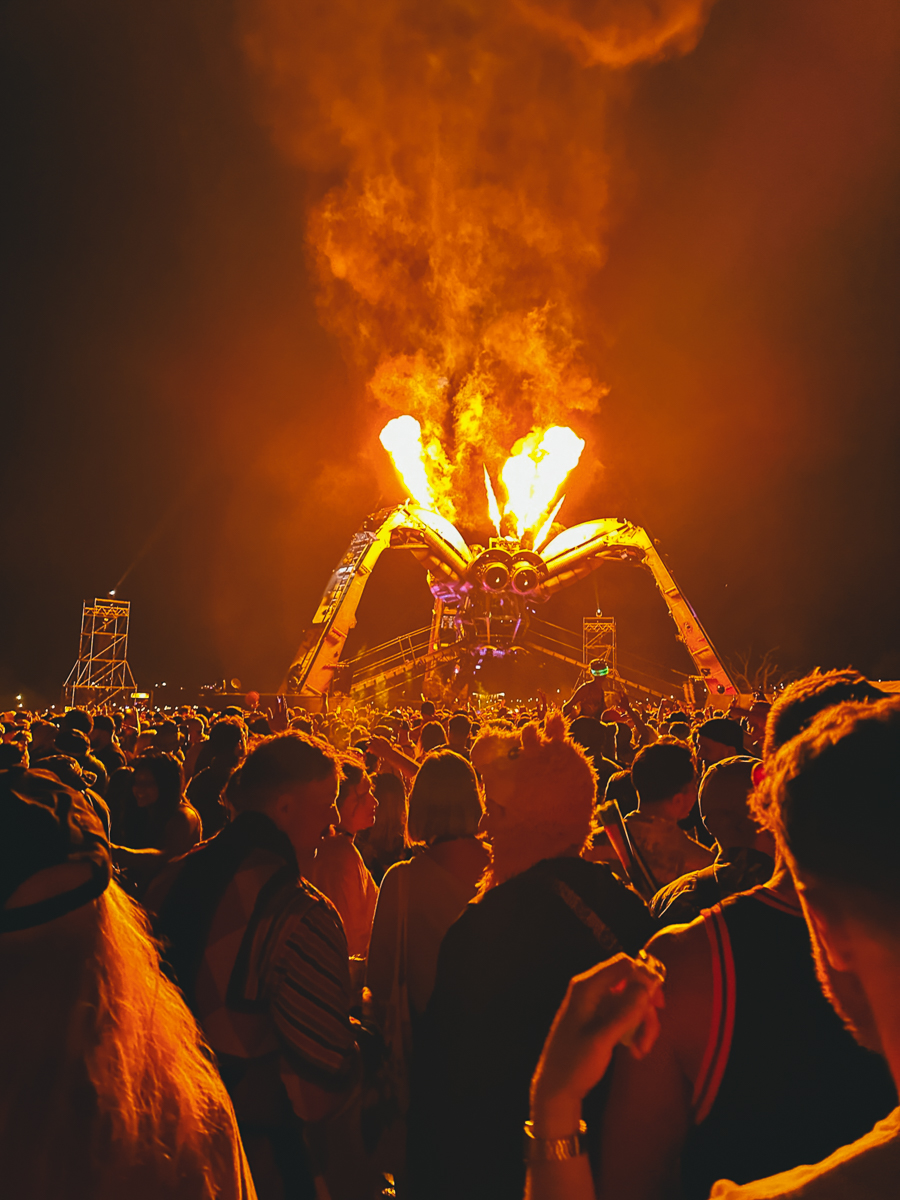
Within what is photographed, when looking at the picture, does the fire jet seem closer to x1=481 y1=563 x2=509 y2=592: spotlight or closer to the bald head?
x1=481 y1=563 x2=509 y2=592: spotlight

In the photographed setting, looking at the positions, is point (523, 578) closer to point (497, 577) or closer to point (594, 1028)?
point (497, 577)

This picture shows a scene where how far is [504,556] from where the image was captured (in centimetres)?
2942

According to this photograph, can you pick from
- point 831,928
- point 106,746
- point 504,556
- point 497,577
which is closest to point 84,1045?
point 831,928

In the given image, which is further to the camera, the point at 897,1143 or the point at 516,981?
the point at 516,981

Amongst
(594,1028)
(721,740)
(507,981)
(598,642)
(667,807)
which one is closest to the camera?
(594,1028)

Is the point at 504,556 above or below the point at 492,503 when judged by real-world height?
below

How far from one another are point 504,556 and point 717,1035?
27.8 metres

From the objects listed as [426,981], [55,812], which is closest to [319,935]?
[426,981]

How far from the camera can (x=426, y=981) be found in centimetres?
317

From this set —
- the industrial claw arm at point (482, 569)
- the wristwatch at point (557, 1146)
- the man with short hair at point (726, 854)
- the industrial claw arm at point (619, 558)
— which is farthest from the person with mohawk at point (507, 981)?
the industrial claw arm at point (619, 558)

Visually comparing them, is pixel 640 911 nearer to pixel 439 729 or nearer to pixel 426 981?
pixel 426 981

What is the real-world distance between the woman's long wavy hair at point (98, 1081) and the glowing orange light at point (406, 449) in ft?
95.8

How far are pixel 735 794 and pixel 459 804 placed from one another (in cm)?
127

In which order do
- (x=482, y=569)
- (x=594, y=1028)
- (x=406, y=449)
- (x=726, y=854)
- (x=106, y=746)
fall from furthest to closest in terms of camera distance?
(x=406, y=449)
(x=482, y=569)
(x=106, y=746)
(x=726, y=854)
(x=594, y=1028)
